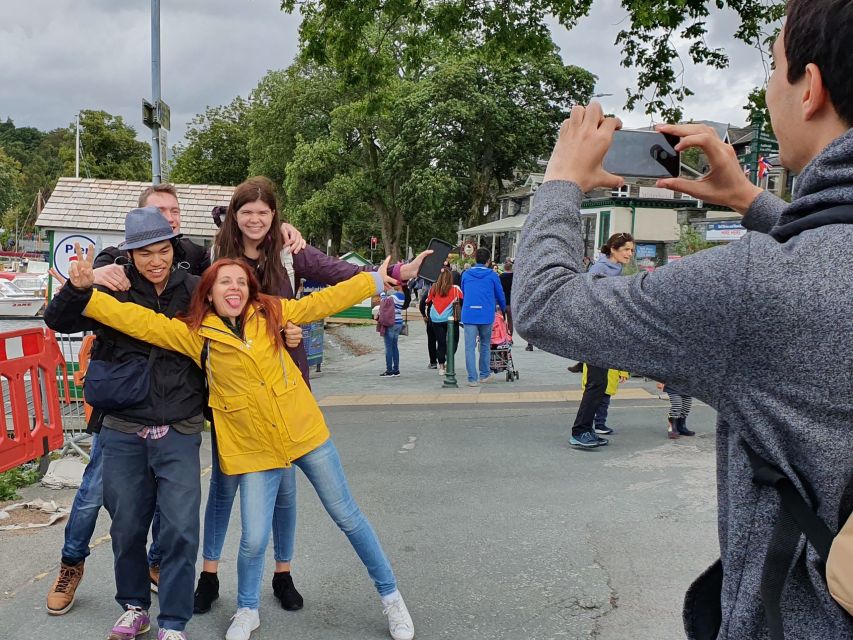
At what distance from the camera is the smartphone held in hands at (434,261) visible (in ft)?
12.3

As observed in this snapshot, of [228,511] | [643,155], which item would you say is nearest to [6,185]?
[228,511]

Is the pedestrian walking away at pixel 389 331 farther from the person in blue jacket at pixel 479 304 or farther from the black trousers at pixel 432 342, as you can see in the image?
the person in blue jacket at pixel 479 304

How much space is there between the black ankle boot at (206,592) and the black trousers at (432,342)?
30.4 ft

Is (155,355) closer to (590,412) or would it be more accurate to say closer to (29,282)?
(590,412)

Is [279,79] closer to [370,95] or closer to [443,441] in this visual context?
[370,95]

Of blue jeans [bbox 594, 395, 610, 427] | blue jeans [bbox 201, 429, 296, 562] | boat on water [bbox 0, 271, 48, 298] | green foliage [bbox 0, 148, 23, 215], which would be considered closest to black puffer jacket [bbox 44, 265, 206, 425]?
blue jeans [bbox 201, 429, 296, 562]

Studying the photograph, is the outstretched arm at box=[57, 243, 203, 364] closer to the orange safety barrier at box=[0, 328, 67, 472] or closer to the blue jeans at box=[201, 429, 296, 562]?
the blue jeans at box=[201, 429, 296, 562]

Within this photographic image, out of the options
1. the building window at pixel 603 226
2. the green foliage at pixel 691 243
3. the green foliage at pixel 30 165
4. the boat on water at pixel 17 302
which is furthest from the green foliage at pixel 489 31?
the green foliage at pixel 30 165

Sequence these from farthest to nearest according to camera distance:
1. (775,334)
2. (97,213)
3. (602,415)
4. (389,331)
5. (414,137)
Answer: (414,137)
(389,331)
(97,213)
(602,415)
(775,334)

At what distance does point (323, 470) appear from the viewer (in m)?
3.53

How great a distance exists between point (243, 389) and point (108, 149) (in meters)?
68.9

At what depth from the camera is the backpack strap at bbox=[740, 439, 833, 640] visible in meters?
1.13

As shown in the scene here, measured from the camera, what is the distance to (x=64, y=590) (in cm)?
381

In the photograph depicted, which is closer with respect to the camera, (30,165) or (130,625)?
(130,625)
